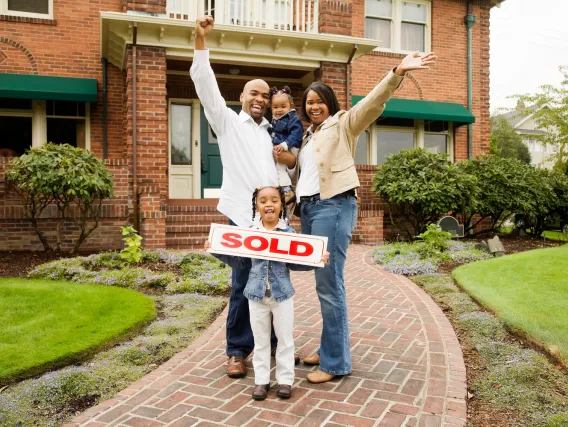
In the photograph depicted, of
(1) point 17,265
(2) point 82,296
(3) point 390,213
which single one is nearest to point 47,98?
(1) point 17,265

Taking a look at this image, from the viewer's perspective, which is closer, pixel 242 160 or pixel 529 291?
pixel 242 160

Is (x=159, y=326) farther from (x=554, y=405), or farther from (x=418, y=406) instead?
(x=554, y=405)

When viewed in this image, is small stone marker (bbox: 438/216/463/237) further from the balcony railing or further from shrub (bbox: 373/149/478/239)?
the balcony railing

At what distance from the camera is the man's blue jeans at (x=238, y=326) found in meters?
3.41

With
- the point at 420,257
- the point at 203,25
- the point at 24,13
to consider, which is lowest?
the point at 420,257

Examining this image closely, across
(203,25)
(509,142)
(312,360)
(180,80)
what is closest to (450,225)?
(180,80)

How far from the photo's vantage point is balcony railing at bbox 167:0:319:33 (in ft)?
31.4

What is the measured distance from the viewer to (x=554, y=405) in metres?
2.97

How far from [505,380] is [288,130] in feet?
7.16

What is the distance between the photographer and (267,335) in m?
3.09

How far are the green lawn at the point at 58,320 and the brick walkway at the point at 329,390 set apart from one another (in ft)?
2.48

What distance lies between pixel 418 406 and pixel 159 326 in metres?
2.43

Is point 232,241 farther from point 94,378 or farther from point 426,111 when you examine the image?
point 426,111

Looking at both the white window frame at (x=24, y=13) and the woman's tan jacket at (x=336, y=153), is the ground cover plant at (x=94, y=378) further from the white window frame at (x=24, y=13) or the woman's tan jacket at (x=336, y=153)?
the white window frame at (x=24, y=13)
